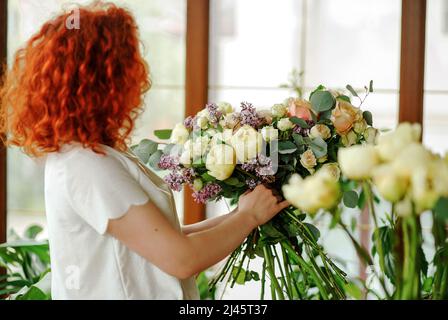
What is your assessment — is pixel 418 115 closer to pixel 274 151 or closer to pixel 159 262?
pixel 274 151

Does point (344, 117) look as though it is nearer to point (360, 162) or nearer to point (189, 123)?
point (189, 123)

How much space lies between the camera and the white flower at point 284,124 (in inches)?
53.0

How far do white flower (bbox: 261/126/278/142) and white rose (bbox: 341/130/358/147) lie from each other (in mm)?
145

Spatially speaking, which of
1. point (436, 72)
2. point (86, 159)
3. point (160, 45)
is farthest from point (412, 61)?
point (86, 159)

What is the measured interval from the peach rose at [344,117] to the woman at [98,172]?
0.92ft

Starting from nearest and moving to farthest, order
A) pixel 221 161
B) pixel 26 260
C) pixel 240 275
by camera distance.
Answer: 1. pixel 221 161
2. pixel 240 275
3. pixel 26 260

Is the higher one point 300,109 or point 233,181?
point 300,109

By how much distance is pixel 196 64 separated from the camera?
2748mm

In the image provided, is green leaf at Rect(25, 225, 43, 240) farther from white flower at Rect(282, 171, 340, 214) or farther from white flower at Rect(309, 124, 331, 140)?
white flower at Rect(282, 171, 340, 214)

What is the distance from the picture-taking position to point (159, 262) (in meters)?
1.13

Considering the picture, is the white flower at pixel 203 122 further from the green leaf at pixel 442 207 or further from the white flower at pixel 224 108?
the green leaf at pixel 442 207

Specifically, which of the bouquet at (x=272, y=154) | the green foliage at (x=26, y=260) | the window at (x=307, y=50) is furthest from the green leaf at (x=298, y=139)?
the window at (x=307, y=50)

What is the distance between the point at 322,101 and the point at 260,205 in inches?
9.8

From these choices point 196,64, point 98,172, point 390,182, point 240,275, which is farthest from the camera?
point 196,64
